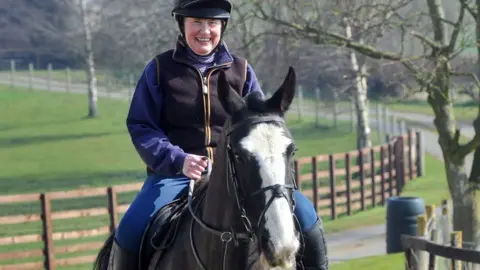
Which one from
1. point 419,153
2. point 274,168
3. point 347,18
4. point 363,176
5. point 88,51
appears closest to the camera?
point 274,168

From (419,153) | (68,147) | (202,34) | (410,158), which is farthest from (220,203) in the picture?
(68,147)

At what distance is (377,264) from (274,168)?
9654 millimetres

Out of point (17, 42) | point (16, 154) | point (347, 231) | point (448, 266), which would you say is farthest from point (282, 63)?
point (17, 42)

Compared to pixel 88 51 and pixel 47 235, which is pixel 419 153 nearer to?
pixel 47 235

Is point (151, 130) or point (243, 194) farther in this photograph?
point (151, 130)

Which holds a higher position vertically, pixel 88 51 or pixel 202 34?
pixel 88 51

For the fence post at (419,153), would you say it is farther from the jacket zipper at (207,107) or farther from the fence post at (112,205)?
the jacket zipper at (207,107)

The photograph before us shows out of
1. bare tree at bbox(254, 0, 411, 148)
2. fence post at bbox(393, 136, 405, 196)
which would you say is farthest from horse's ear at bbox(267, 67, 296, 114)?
fence post at bbox(393, 136, 405, 196)

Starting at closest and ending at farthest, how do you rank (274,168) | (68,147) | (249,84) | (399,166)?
(274,168) < (249,84) < (399,166) < (68,147)

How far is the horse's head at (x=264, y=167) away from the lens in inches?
134

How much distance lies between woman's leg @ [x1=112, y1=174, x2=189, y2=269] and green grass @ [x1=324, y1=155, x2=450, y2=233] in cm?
1430

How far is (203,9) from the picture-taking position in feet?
15.7

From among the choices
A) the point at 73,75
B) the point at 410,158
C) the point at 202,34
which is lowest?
the point at 410,158

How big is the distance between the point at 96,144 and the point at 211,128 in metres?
33.6
